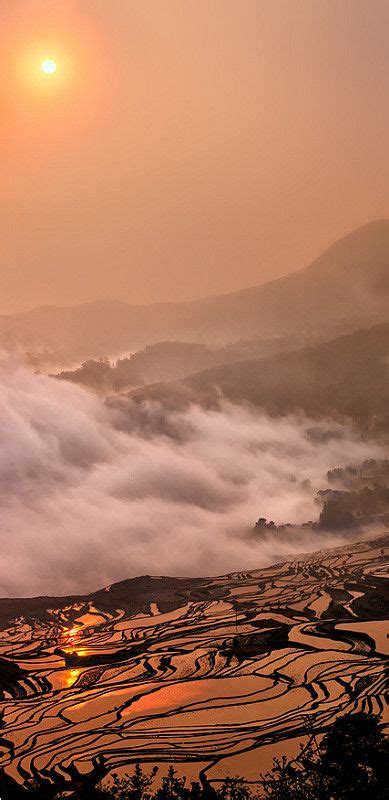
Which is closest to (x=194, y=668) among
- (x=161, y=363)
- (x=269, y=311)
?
(x=161, y=363)

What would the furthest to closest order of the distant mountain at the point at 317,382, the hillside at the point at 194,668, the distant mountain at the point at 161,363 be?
the distant mountain at the point at 317,382, the distant mountain at the point at 161,363, the hillside at the point at 194,668

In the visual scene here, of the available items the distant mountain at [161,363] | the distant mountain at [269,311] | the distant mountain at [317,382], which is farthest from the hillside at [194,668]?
the distant mountain at [269,311]

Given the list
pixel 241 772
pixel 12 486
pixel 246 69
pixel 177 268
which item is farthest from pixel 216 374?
pixel 241 772

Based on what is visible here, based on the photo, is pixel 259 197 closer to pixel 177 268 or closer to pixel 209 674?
pixel 177 268

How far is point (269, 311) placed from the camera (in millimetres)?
5172

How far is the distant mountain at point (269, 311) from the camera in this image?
16.5 feet

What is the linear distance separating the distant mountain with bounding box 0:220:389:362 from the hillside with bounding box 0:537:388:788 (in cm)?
166

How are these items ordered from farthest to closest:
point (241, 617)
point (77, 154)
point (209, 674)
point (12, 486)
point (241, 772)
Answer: point (77, 154), point (12, 486), point (241, 617), point (209, 674), point (241, 772)

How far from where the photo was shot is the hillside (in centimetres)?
289

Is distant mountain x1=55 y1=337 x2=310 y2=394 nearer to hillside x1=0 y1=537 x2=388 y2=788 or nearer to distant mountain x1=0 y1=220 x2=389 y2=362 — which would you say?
distant mountain x1=0 y1=220 x2=389 y2=362

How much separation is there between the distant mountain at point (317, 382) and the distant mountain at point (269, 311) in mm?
174

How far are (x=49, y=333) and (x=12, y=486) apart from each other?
1111 millimetres

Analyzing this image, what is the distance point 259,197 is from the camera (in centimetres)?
514

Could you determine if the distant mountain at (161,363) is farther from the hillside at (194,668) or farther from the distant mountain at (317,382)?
the hillside at (194,668)
